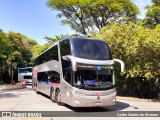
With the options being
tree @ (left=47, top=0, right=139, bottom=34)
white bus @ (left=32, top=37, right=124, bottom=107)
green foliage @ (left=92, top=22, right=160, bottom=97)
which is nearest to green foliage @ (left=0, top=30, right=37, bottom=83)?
tree @ (left=47, top=0, right=139, bottom=34)

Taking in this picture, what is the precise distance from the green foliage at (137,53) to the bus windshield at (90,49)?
518 centimetres

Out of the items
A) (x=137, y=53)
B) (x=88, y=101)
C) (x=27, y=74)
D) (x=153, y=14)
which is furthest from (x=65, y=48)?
(x=27, y=74)

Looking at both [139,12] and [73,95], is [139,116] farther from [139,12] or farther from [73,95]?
[139,12]

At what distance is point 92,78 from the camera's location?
1288cm

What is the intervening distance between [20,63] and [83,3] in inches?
1136

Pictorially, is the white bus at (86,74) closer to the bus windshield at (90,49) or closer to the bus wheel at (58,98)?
the bus windshield at (90,49)

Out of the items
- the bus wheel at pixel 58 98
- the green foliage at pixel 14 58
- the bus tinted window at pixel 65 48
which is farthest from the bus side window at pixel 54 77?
the green foliage at pixel 14 58

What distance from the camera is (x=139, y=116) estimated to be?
37.6 feet

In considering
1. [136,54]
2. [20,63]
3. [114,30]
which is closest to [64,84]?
[136,54]

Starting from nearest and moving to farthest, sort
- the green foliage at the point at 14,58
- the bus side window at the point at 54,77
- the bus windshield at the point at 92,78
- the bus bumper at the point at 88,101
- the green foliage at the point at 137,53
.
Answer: the bus bumper at the point at 88,101
the bus windshield at the point at 92,78
the bus side window at the point at 54,77
the green foliage at the point at 137,53
the green foliage at the point at 14,58

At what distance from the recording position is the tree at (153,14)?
1605 inches

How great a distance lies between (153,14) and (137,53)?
2400 centimetres

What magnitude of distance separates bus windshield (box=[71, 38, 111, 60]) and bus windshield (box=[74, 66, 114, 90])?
611 mm

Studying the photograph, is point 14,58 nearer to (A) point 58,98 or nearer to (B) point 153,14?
(B) point 153,14
